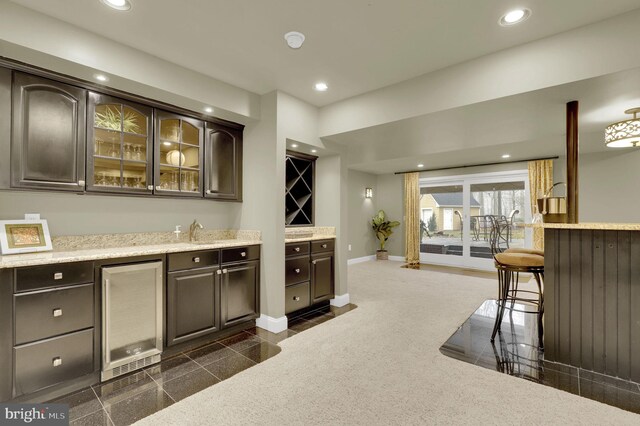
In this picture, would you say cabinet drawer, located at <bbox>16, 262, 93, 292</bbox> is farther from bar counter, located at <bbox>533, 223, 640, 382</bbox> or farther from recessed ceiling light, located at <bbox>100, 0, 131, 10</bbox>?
bar counter, located at <bbox>533, 223, 640, 382</bbox>

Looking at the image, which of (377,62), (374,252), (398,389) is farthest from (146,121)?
(374,252)

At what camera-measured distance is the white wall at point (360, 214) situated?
7.46 metres

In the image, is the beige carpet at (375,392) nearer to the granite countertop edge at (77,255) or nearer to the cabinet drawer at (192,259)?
the cabinet drawer at (192,259)

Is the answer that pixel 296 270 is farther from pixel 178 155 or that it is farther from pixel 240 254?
pixel 178 155

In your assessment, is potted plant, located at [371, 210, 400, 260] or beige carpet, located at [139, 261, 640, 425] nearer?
beige carpet, located at [139, 261, 640, 425]

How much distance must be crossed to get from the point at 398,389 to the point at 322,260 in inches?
79.0

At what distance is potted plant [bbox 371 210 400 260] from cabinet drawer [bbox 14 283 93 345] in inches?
270

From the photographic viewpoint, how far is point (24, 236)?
2232mm

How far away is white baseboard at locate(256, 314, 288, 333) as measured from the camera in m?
3.18

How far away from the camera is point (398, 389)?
207 centimetres

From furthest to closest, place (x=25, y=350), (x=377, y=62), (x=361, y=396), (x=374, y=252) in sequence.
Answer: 1. (x=374, y=252)
2. (x=377, y=62)
3. (x=361, y=396)
4. (x=25, y=350)

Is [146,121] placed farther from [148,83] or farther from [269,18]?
[269,18]

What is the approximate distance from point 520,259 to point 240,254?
285 centimetres

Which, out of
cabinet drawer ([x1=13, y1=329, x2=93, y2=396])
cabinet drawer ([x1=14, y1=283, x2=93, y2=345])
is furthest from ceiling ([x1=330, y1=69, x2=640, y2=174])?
cabinet drawer ([x1=13, y1=329, x2=93, y2=396])
